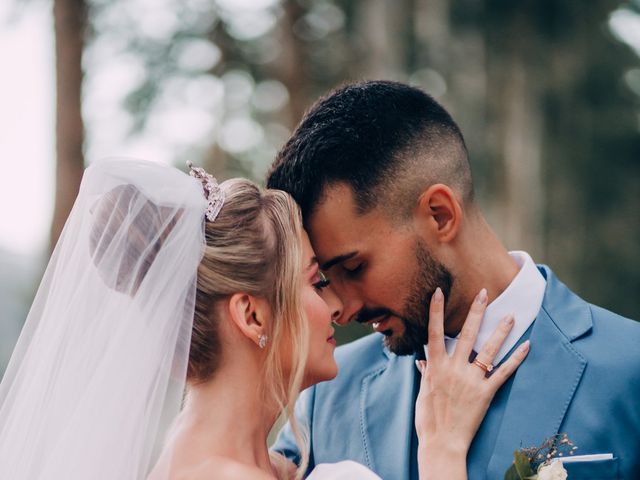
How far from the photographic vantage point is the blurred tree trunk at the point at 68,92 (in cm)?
703

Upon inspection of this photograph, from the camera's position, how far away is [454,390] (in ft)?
10.5

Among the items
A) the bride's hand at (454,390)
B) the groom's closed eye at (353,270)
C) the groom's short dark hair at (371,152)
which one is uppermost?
the groom's short dark hair at (371,152)

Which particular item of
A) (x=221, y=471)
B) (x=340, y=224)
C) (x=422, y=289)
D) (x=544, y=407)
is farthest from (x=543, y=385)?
(x=221, y=471)

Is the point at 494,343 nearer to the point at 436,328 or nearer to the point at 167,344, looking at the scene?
the point at 436,328

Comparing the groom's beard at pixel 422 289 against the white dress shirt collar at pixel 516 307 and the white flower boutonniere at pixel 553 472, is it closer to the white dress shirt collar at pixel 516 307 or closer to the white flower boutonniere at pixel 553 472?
the white dress shirt collar at pixel 516 307

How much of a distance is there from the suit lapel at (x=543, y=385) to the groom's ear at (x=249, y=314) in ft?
2.93

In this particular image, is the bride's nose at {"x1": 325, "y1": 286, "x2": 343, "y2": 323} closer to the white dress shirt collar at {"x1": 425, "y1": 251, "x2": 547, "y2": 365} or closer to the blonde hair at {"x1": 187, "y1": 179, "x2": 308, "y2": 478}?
the blonde hair at {"x1": 187, "y1": 179, "x2": 308, "y2": 478}

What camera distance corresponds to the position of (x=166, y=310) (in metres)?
2.88

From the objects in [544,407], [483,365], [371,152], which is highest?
[371,152]

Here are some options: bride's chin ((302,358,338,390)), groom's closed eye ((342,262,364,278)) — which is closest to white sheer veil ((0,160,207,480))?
bride's chin ((302,358,338,390))

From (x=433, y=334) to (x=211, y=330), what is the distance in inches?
33.6

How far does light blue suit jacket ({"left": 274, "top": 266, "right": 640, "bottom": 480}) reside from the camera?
297cm

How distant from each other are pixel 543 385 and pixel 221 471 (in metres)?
1.14

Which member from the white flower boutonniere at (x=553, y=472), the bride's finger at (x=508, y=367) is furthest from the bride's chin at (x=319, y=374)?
the white flower boutonniere at (x=553, y=472)
